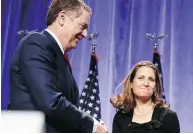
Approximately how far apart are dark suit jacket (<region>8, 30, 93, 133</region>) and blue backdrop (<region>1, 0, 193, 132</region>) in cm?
82

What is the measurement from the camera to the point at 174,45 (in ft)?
5.91

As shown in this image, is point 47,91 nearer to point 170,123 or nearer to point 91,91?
point 170,123

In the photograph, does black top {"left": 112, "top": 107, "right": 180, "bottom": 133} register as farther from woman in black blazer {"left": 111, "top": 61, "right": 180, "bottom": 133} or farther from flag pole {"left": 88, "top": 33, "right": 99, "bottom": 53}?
flag pole {"left": 88, "top": 33, "right": 99, "bottom": 53}

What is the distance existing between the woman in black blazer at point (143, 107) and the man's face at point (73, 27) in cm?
33

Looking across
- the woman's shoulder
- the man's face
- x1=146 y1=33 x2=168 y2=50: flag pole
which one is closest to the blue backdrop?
x1=146 y1=33 x2=168 y2=50: flag pole

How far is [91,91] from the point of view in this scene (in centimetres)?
184

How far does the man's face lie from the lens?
1.24 metres

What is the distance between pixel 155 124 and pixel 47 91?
1.70 feet

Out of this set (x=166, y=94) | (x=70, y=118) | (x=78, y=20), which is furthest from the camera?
(x=166, y=94)

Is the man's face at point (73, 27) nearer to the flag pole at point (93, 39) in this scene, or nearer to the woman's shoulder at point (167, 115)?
the woman's shoulder at point (167, 115)

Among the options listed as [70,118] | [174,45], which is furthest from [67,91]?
[174,45]

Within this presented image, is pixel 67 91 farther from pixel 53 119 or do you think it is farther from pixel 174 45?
pixel 174 45

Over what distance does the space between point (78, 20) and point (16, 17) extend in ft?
2.43

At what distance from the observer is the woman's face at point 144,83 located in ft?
4.67
